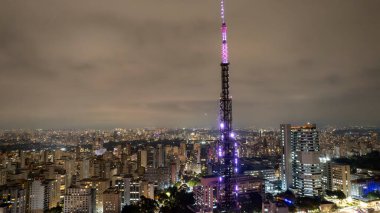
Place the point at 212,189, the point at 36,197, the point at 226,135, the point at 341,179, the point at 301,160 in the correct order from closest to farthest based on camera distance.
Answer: the point at 226,135 → the point at 212,189 → the point at 36,197 → the point at 341,179 → the point at 301,160

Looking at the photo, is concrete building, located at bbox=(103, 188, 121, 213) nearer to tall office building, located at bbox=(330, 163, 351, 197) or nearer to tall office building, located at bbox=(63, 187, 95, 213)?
tall office building, located at bbox=(63, 187, 95, 213)

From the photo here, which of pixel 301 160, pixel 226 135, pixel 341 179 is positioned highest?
pixel 226 135

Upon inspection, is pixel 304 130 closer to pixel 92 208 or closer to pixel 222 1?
pixel 92 208

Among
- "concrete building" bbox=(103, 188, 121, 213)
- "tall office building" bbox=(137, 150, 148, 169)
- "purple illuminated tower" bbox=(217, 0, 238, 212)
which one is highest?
"purple illuminated tower" bbox=(217, 0, 238, 212)

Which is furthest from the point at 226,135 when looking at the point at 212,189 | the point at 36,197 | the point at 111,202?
the point at 36,197

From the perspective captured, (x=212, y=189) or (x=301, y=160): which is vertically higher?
(x=301, y=160)

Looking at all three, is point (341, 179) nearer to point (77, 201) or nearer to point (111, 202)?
point (111, 202)

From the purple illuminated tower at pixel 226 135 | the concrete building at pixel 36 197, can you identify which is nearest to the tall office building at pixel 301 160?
the purple illuminated tower at pixel 226 135

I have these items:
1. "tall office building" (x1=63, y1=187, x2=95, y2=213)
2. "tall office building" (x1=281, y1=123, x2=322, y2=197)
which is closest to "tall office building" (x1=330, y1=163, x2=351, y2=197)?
"tall office building" (x1=281, y1=123, x2=322, y2=197)

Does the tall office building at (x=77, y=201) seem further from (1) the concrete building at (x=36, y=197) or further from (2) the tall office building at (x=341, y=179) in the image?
(2) the tall office building at (x=341, y=179)
